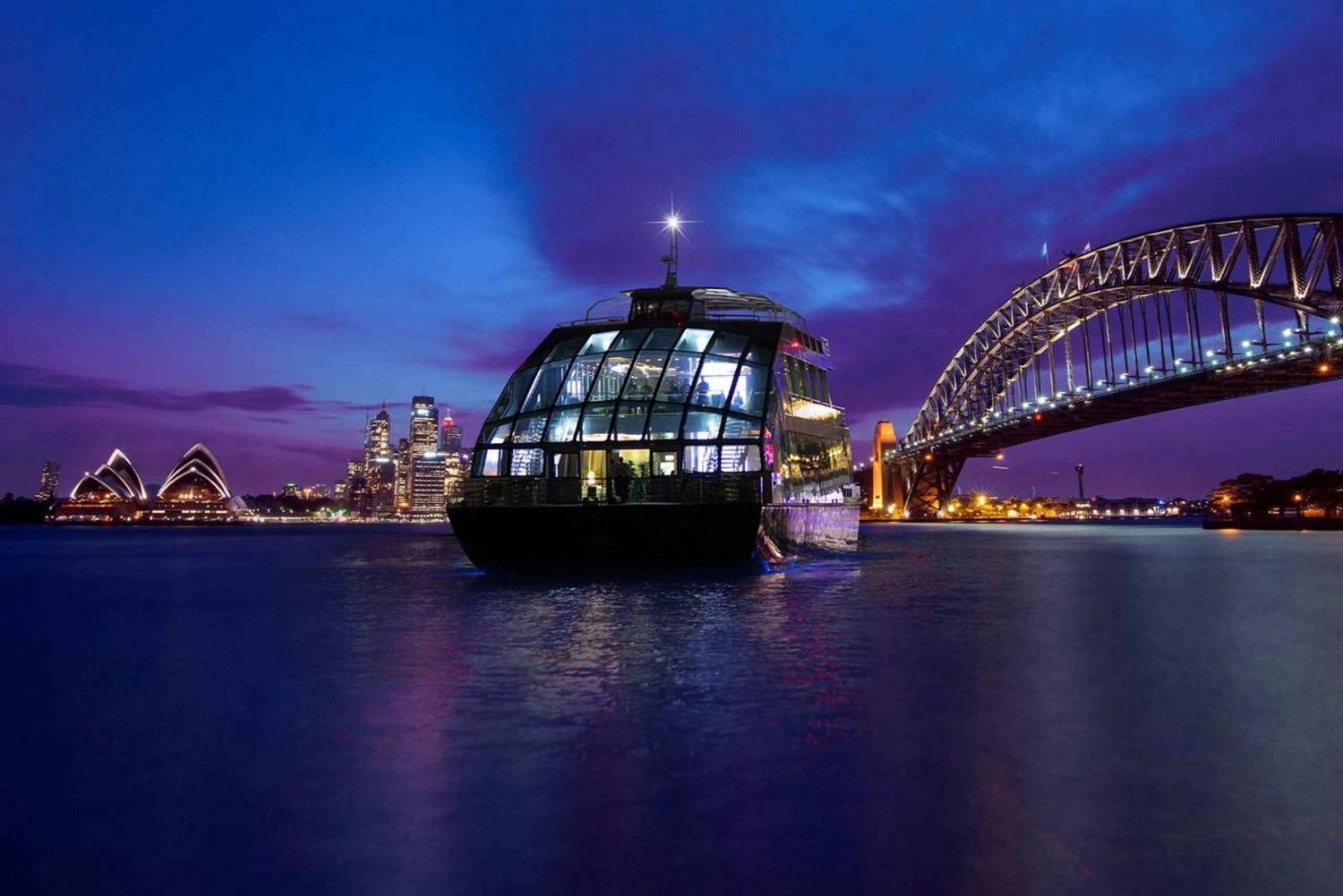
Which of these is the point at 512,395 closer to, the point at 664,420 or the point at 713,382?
the point at 664,420

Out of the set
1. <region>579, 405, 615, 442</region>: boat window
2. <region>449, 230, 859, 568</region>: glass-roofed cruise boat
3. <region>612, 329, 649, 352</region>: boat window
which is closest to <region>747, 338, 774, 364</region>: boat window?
<region>449, 230, 859, 568</region>: glass-roofed cruise boat

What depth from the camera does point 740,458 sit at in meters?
26.8

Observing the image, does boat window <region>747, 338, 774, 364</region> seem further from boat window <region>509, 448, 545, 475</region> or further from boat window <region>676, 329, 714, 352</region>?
boat window <region>509, 448, 545, 475</region>

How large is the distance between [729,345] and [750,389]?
225cm

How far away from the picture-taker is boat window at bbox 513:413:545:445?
92.9 feet

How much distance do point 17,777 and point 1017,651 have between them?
11820 mm

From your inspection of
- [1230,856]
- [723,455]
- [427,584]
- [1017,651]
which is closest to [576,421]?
[723,455]

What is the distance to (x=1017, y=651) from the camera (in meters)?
12.9

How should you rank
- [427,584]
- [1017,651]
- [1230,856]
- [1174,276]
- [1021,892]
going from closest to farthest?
[1021,892] < [1230,856] < [1017,651] < [427,584] < [1174,276]

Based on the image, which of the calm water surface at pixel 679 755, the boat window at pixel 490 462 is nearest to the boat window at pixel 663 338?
the boat window at pixel 490 462

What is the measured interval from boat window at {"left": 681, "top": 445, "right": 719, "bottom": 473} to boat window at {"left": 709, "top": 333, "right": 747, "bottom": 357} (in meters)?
3.70

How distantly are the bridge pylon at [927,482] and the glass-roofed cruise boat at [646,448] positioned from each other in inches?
3945

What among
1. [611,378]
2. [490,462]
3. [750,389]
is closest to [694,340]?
[750,389]

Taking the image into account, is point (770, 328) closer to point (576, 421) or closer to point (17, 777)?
point (576, 421)
